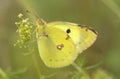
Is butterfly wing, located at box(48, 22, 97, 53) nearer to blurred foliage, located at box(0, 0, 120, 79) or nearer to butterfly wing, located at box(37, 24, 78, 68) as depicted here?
butterfly wing, located at box(37, 24, 78, 68)

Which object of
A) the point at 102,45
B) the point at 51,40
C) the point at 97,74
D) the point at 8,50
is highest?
the point at 8,50

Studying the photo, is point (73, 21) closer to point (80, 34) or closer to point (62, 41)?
point (62, 41)

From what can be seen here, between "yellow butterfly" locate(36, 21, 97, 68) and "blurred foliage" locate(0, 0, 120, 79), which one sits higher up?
"blurred foliage" locate(0, 0, 120, 79)

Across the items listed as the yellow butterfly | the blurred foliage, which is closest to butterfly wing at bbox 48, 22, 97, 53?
the yellow butterfly

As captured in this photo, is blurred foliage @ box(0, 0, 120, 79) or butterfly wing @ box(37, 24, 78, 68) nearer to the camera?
butterfly wing @ box(37, 24, 78, 68)

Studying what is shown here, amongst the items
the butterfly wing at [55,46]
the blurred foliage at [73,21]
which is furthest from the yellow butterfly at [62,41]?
the blurred foliage at [73,21]

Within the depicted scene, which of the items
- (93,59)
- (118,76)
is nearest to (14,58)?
(93,59)

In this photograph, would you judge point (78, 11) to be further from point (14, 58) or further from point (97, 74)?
point (97, 74)
